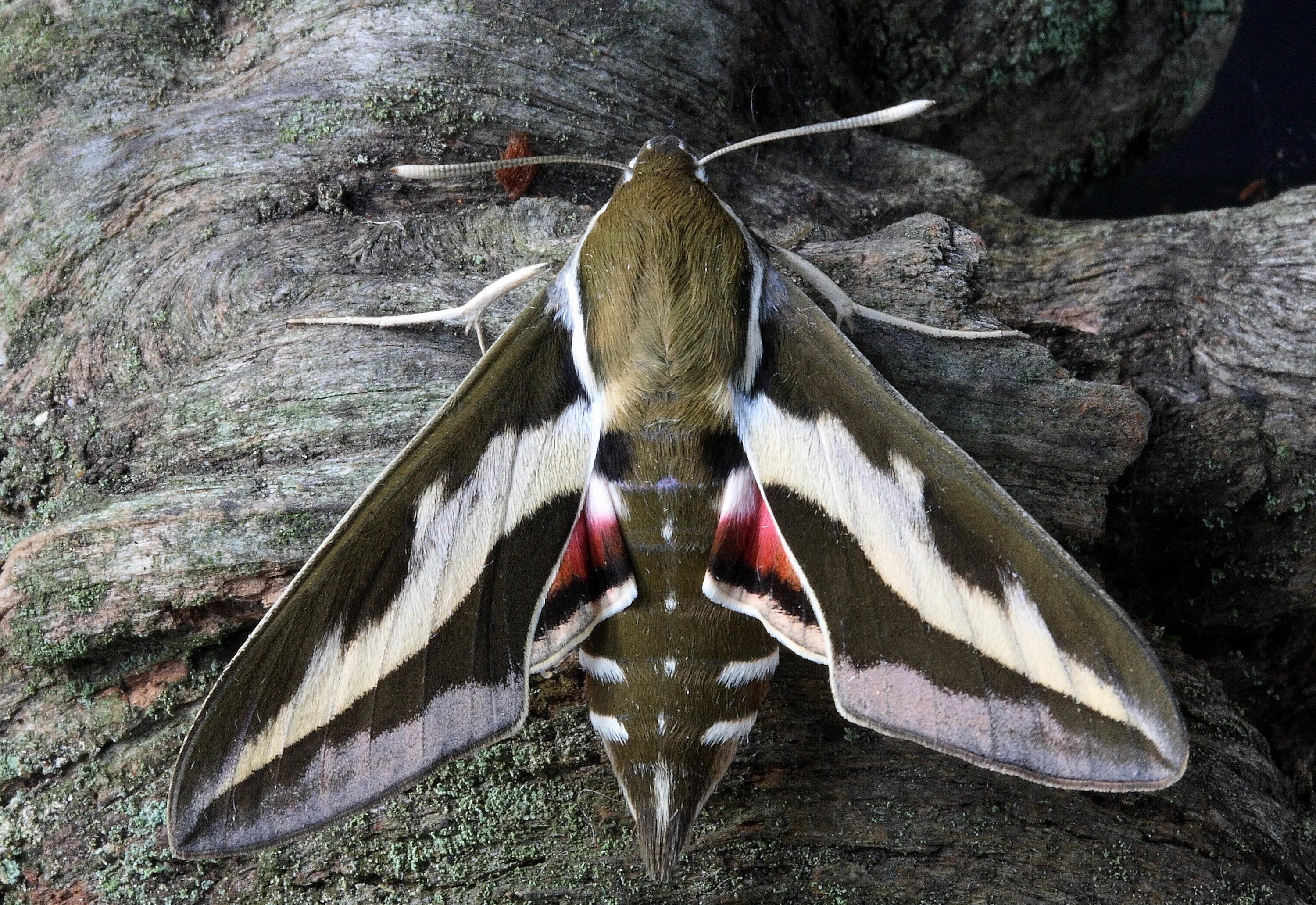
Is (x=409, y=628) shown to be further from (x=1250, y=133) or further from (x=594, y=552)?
(x=1250, y=133)

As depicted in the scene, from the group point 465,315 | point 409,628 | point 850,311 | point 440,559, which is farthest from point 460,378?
point 850,311

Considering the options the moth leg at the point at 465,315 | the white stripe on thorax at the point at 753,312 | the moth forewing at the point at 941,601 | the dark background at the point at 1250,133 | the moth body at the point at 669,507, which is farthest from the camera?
the dark background at the point at 1250,133

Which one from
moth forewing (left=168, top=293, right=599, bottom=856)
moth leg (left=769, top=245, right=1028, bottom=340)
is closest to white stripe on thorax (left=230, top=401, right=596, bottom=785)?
moth forewing (left=168, top=293, right=599, bottom=856)

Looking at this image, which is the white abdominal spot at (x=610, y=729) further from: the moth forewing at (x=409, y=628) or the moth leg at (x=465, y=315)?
the moth leg at (x=465, y=315)

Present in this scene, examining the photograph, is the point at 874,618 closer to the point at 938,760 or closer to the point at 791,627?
the point at 791,627

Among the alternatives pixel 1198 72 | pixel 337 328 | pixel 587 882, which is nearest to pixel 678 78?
pixel 337 328

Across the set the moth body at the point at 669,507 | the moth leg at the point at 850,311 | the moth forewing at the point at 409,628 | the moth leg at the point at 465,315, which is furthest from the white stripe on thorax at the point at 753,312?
the moth leg at the point at 465,315
